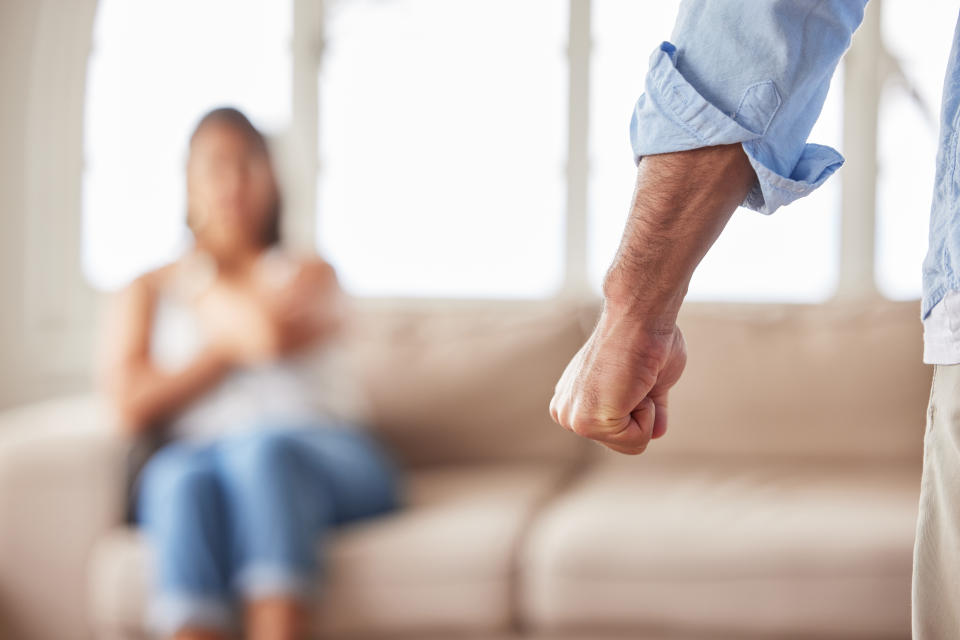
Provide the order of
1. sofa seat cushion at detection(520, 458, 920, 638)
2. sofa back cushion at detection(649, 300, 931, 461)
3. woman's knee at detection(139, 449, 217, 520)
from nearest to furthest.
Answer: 1. sofa seat cushion at detection(520, 458, 920, 638)
2. woman's knee at detection(139, 449, 217, 520)
3. sofa back cushion at detection(649, 300, 931, 461)

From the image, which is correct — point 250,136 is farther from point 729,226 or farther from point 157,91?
point 729,226

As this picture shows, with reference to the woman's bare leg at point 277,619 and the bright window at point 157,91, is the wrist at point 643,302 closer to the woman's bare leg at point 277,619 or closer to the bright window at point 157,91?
the woman's bare leg at point 277,619

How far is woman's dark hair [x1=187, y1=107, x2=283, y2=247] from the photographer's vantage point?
2184 millimetres

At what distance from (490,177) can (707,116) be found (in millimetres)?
→ 2561

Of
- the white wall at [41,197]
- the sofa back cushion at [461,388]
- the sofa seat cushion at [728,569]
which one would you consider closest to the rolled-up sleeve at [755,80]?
the sofa seat cushion at [728,569]

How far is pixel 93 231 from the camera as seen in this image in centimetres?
316

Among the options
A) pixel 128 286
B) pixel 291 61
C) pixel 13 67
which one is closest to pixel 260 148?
pixel 128 286

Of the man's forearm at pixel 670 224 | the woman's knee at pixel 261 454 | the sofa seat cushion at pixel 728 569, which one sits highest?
the man's forearm at pixel 670 224

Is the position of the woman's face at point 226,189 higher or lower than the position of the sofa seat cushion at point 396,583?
higher

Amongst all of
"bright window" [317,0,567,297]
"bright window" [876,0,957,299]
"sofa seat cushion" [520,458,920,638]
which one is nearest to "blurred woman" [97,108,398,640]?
"sofa seat cushion" [520,458,920,638]

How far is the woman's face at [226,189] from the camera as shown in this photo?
2.18 m

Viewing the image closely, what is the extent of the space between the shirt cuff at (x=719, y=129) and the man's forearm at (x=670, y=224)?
0.5 inches

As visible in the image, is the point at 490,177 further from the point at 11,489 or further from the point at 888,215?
the point at 11,489

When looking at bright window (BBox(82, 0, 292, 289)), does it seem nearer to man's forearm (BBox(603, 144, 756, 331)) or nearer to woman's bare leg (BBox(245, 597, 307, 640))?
woman's bare leg (BBox(245, 597, 307, 640))
